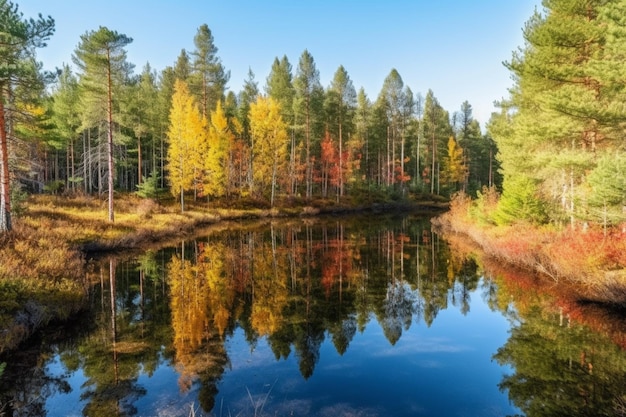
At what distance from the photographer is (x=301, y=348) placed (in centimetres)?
1050

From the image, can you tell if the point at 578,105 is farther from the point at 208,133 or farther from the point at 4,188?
the point at 208,133

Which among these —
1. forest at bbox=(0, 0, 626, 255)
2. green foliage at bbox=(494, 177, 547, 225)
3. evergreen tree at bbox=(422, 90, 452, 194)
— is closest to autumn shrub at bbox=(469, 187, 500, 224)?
forest at bbox=(0, 0, 626, 255)

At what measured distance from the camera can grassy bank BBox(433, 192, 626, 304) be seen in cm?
1280

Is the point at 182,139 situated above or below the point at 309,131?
below

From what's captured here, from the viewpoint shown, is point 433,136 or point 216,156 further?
point 433,136

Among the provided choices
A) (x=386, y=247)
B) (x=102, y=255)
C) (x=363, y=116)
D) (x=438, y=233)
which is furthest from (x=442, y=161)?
(x=102, y=255)

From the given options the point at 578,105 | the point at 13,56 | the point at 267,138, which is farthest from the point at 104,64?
the point at 578,105

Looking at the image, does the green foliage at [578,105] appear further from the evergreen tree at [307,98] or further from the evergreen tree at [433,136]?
the evergreen tree at [433,136]

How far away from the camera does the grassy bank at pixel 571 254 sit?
1280cm

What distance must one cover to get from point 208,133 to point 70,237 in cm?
2358

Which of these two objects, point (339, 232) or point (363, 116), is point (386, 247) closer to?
point (339, 232)

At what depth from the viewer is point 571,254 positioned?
48.8ft

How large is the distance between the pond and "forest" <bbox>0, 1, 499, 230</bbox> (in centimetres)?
928

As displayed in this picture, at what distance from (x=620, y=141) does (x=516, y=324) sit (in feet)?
37.1
